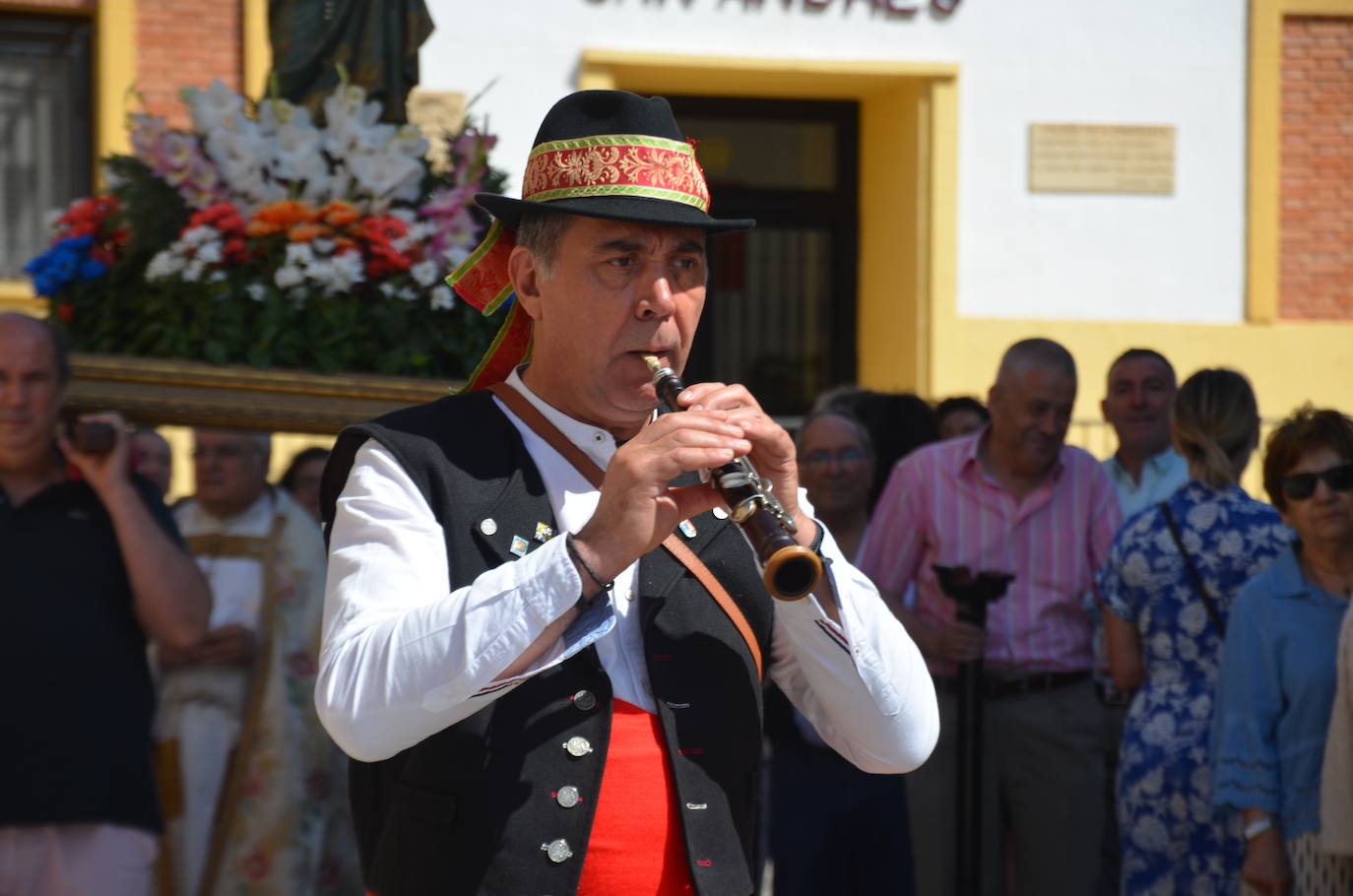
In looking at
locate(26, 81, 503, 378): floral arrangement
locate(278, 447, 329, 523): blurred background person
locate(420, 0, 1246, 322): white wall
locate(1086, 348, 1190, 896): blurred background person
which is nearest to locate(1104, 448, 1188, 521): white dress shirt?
locate(1086, 348, 1190, 896): blurred background person

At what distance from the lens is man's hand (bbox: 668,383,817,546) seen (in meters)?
2.48

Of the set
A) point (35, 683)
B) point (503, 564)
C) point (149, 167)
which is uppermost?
point (149, 167)

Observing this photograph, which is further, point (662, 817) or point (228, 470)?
point (228, 470)

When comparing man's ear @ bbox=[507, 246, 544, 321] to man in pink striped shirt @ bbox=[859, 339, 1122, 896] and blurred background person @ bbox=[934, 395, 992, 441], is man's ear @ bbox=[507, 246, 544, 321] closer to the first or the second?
man in pink striped shirt @ bbox=[859, 339, 1122, 896]

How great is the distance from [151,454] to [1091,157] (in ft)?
26.4

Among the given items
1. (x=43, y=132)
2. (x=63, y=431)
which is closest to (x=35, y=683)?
(x=63, y=431)

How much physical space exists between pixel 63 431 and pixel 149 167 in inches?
29.7

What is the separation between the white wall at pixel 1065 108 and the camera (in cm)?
1224

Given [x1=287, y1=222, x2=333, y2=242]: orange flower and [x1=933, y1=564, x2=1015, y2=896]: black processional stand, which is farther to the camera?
[x1=933, y1=564, x2=1015, y2=896]: black processional stand

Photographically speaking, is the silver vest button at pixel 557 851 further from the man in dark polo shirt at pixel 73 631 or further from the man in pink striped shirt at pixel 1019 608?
the man in pink striped shirt at pixel 1019 608

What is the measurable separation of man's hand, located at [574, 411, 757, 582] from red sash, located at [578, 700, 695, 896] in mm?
326

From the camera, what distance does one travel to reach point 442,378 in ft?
14.5

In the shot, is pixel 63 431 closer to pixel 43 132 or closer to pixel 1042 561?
pixel 1042 561

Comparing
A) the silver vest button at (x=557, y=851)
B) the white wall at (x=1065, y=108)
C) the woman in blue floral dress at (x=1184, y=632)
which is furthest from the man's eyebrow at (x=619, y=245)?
the white wall at (x=1065, y=108)
